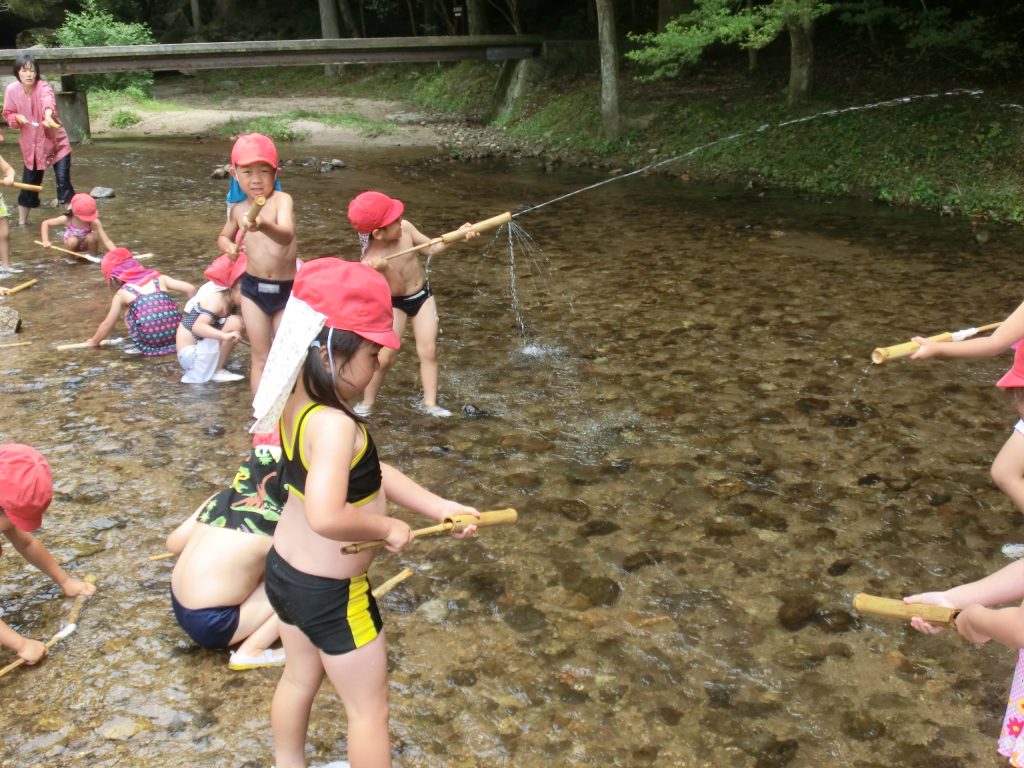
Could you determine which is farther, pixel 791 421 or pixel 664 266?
pixel 664 266

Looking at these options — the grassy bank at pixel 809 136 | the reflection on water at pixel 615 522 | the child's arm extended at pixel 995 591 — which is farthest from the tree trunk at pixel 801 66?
the child's arm extended at pixel 995 591

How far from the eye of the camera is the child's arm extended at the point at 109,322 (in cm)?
678

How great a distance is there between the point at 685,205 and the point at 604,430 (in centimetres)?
754

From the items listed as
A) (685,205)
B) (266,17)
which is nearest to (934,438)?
(685,205)

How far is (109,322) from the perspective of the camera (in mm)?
6832

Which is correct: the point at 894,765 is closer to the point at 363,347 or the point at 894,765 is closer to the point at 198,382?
the point at 363,347

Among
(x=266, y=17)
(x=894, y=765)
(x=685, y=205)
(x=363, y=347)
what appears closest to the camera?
(x=363, y=347)

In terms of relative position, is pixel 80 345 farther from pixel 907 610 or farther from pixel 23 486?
pixel 907 610

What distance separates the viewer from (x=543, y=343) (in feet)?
23.3

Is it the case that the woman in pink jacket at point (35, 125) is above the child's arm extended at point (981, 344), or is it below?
above

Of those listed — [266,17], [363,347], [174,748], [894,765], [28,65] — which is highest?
[266,17]

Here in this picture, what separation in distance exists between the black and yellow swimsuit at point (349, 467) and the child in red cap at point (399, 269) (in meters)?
2.70

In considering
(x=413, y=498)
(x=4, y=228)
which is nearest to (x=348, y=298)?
(x=413, y=498)

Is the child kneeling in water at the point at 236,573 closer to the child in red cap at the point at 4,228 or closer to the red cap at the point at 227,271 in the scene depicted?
the red cap at the point at 227,271
